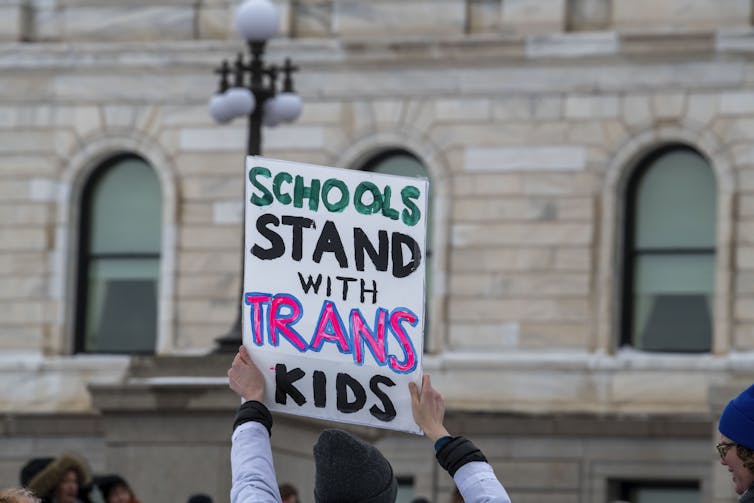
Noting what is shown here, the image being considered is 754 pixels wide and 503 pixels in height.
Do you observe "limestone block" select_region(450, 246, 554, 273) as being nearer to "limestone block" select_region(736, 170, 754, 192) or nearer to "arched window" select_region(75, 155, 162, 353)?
"limestone block" select_region(736, 170, 754, 192)

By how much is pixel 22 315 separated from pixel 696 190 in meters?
7.66

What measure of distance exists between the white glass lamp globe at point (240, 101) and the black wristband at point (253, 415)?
13001mm

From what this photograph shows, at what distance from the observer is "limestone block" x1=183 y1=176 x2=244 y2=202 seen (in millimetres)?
28344

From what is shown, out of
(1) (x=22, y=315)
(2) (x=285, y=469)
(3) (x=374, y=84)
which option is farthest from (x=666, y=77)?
(2) (x=285, y=469)

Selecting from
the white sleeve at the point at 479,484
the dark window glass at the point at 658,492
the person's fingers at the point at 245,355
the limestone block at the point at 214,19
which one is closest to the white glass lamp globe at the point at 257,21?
the limestone block at the point at 214,19

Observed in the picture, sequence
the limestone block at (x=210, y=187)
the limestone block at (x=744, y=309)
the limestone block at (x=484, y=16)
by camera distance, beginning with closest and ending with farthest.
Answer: the limestone block at (x=744, y=309) → the limestone block at (x=484, y=16) → the limestone block at (x=210, y=187)

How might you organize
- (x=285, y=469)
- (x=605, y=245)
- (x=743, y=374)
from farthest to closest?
1. (x=605, y=245)
2. (x=743, y=374)
3. (x=285, y=469)

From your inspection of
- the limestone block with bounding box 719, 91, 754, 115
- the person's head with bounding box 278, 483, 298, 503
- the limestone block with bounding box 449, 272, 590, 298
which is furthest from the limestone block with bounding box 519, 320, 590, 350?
the person's head with bounding box 278, 483, 298, 503

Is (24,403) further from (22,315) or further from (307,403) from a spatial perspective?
(307,403)

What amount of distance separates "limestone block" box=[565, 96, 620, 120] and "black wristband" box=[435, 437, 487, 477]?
20077 millimetres

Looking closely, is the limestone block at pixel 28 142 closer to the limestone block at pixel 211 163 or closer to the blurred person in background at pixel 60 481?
the limestone block at pixel 211 163

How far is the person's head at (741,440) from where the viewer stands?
7.38 meters

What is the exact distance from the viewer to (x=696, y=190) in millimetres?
27062

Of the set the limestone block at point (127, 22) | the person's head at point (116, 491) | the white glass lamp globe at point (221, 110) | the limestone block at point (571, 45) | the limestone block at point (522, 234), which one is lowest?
the person's head at point (116, 491)
